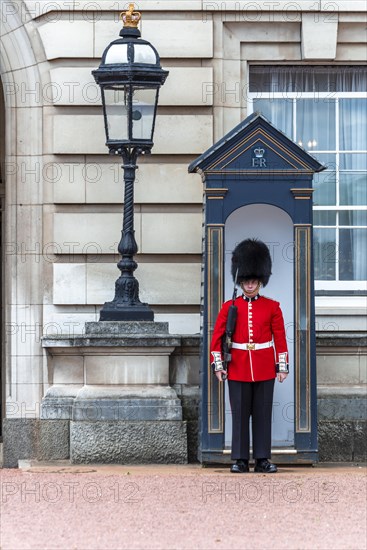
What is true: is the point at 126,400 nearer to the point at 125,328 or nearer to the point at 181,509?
the point at 125,328

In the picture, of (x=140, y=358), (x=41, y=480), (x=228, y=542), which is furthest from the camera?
(x=140, y=358)

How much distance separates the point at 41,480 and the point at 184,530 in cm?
227

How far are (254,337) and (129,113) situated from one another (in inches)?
72.8

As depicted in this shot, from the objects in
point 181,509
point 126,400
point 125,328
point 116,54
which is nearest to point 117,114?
point 116,54

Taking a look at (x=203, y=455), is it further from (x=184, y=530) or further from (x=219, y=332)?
(x=184, y=530)

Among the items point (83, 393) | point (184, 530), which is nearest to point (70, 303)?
point (83, 393)

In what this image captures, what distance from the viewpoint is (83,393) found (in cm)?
1218

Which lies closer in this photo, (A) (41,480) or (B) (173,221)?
(A) (41,480)

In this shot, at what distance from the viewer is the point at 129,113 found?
470 inches

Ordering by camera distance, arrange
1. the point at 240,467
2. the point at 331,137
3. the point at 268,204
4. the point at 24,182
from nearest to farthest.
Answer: the point at 240,467
the point at 268,204
the point at 24,182
the point at 331,137

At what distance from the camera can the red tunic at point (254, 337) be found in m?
11.4

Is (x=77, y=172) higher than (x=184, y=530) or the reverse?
higher

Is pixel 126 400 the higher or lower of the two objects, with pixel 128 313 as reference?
lower

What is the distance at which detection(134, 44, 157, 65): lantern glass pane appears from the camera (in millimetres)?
11883
